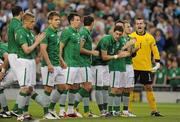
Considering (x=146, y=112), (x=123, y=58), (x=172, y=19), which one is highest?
(x=172, y=19)

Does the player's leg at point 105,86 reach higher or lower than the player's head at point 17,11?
lower

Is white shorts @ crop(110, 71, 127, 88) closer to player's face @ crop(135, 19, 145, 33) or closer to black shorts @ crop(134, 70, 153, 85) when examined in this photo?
black shorts @ crop(134, 70, 153, 85)

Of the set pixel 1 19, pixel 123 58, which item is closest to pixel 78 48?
pixel 123 58

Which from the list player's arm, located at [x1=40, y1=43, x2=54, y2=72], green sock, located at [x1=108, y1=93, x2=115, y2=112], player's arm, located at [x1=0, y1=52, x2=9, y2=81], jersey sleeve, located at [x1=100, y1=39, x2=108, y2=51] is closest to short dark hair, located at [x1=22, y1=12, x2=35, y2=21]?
player's arm, located at [x1=40, y1=43, x2=54, y2=72]

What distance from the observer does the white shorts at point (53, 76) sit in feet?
65.6

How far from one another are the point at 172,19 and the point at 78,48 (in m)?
15.0

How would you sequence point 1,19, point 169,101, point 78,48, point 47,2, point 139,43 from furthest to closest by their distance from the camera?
point 47,2 < point 1,19 < point 169,101 < point 139,43 < point 78,48

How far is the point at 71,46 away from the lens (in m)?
20.8

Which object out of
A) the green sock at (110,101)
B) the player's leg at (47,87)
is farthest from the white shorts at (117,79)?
the player's leg at (47,87)

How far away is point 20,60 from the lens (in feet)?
62.7

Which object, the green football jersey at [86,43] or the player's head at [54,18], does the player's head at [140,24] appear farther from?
the player's head at [54,18]

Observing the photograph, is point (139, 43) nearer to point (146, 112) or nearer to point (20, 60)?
point (146, 112)

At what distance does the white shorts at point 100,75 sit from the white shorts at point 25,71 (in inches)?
121

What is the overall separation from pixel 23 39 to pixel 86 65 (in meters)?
2.61
